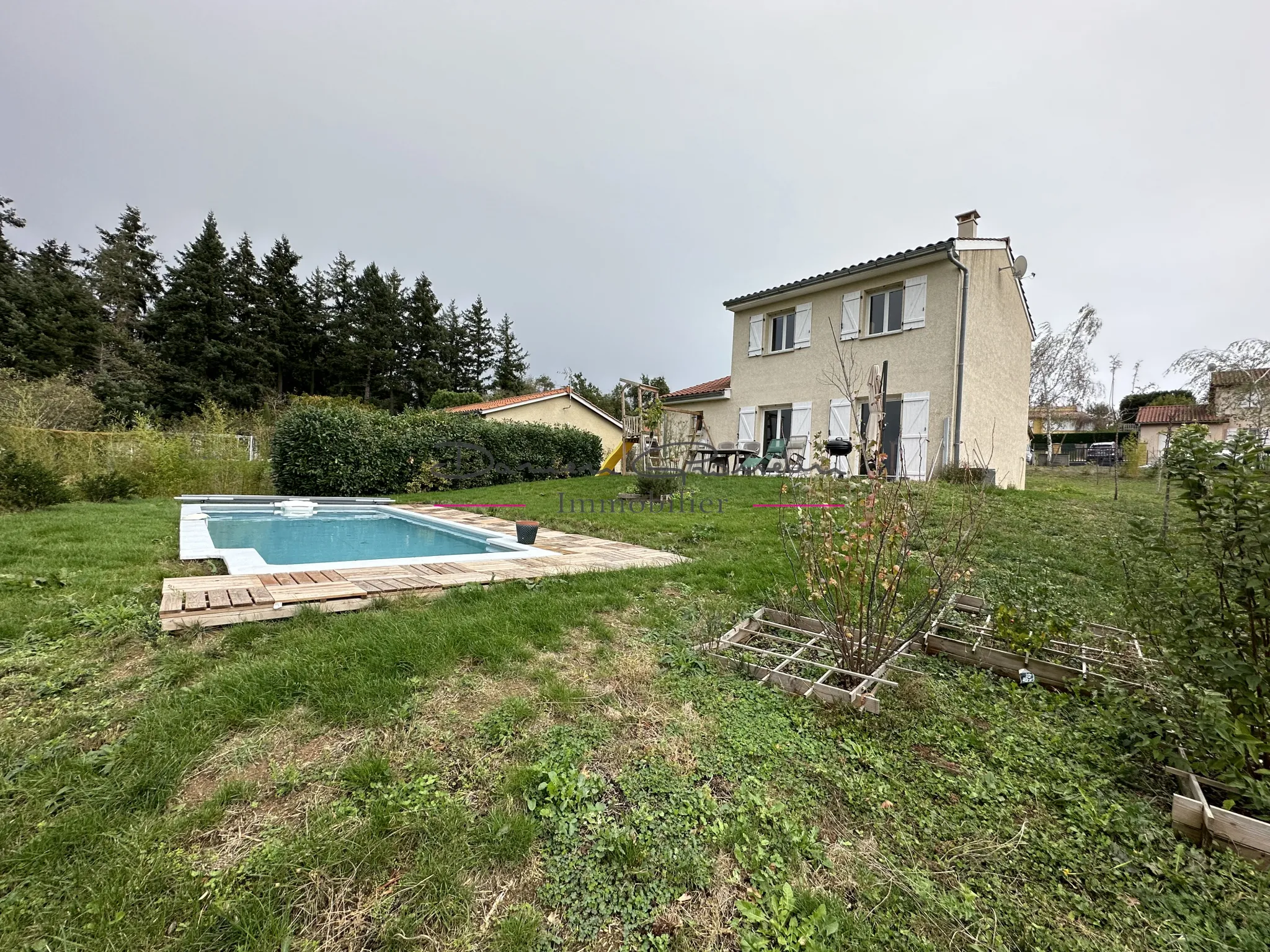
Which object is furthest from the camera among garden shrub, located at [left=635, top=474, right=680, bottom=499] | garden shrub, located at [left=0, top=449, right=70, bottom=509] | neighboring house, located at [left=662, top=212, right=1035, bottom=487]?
neighboring house, located at [left=662, top=212, right=1035, bottom=487]

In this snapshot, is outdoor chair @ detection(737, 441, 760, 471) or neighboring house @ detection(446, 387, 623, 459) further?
neighboring house @ detection(446, 387, 623, 459)

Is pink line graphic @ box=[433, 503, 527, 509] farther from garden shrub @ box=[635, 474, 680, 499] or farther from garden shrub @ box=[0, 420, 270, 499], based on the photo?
garden shrub @ box=[0, 420, 270, 499]

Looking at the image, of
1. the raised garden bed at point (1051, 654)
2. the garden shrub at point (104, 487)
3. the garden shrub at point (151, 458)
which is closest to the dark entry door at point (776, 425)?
the raised garden bed at point (1051, 654)

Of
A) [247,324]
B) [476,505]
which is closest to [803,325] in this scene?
[476,505]

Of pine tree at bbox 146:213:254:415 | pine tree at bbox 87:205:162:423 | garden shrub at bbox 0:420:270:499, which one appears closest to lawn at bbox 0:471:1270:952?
garden shrub at bbox 0:420:270:499

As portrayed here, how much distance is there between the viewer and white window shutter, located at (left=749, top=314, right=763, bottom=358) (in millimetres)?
14211

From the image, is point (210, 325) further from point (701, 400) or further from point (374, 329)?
point (701, 400)

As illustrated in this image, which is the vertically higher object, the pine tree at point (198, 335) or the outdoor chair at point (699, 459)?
the pine tree at point (198, 335)

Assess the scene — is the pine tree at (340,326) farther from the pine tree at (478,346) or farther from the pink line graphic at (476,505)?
the pink line graphic at (476,505)

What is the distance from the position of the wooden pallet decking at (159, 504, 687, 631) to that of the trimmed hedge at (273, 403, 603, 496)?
29.7 feet

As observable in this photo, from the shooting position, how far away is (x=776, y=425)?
554 inches

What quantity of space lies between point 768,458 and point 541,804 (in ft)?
39.0

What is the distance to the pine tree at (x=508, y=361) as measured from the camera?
39.6 meters

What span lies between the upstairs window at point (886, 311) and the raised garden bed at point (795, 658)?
10833 mm
